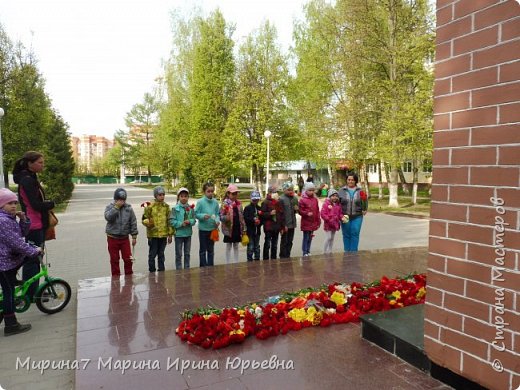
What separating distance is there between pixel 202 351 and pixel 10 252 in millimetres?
2520

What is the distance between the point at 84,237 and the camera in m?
11.6

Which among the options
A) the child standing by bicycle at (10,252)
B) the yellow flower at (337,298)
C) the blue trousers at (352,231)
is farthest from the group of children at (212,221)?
the yellow flower at (337,298)

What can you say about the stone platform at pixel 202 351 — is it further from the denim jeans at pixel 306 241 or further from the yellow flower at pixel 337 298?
the denim jeans at pixel 306 241

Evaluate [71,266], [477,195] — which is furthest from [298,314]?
[71,266]

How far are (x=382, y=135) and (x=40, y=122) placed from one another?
20.1m

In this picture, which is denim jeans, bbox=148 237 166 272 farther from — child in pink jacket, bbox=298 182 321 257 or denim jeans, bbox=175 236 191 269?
child in pink jacket, bbox=298 182 321 257

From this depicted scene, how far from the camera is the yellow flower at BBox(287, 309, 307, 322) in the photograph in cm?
365

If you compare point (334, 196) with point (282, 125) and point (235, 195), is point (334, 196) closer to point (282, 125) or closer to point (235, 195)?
point (235, 195)

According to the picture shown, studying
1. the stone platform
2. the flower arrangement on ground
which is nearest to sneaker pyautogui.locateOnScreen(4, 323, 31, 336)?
the stone platform

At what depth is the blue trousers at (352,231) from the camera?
7.50m

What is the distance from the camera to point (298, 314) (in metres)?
3.69

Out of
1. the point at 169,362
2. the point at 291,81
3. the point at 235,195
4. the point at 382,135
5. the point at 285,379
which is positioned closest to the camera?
the point at 285,379

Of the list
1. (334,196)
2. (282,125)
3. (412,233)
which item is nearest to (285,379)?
(334,196)

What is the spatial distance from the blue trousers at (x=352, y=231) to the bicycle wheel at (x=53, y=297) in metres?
5.17
